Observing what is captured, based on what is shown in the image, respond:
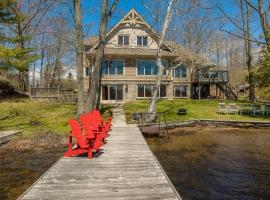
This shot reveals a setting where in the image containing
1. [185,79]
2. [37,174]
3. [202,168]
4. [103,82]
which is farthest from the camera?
[185,79]

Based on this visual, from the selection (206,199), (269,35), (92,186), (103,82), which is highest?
(269,35)

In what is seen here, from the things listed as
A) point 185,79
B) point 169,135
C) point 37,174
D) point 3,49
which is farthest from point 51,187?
point 185,79

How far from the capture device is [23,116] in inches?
974

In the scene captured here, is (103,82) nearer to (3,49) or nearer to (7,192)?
(3,49)

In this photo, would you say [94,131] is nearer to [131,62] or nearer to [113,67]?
[113,67]

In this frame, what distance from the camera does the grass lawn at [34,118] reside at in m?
20.0

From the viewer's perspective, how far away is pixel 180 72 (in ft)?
135

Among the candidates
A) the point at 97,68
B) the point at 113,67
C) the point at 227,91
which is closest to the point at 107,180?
the point at 97,68

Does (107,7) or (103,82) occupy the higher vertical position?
(107,7)

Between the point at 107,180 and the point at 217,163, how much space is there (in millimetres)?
6824

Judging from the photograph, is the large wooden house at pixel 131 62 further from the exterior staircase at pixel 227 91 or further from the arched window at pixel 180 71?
the exterior staircase at pixel 227 91

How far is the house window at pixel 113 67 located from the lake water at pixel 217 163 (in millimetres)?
18514

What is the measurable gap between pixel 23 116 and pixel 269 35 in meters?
21.9

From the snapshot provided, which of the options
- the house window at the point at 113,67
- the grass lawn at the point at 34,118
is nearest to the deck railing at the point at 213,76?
the house window at the point at 113,67
